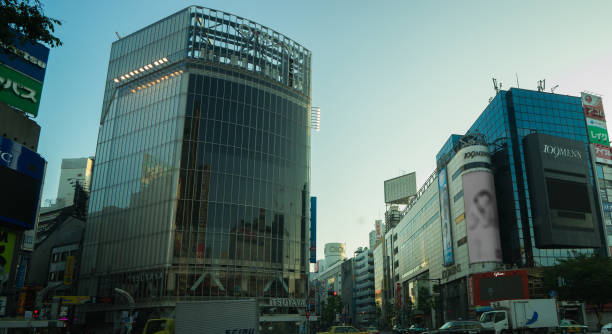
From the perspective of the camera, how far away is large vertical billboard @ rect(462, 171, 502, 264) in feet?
241

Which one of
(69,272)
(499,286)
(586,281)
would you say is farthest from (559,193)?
(69,272)

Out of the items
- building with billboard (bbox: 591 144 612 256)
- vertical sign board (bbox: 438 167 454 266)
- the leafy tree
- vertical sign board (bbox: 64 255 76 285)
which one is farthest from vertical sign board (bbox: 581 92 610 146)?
vertical sign board (bbox: 64 255 76 285)

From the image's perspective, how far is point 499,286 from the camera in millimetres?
70375

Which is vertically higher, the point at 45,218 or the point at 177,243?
the point at 45,218

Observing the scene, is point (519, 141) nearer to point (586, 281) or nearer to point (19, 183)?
point (586, 281)

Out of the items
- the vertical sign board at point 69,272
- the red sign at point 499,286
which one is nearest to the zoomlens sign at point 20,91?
the vertical sign board at point 69,272

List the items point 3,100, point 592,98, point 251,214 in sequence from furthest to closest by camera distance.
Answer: point 592,98, point 251,214, point 3,100

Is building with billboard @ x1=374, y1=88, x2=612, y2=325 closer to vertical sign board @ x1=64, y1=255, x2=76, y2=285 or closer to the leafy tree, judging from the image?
the leafy tree

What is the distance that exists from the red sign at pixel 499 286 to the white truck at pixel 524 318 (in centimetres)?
2958

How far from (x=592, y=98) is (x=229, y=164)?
7114 cm

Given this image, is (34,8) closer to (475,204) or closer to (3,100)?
(3,100)

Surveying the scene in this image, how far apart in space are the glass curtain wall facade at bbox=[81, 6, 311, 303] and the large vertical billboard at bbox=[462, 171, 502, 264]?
26615mm

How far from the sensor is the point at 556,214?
240ft

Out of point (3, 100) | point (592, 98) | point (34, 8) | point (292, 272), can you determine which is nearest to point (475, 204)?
point (292, 272)
